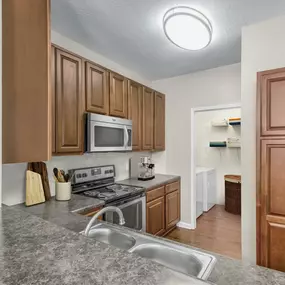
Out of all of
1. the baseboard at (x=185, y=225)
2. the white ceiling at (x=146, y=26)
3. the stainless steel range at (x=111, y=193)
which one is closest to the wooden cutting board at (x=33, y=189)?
the stainless steel range at (x=111, y=193)

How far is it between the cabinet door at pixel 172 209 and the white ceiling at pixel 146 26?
201cm

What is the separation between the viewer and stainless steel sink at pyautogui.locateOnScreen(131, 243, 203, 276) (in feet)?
3.34

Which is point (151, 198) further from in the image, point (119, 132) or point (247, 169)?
point (247, 169)

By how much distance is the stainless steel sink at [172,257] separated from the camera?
40.1 inches

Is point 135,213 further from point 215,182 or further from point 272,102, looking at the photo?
point 215,182

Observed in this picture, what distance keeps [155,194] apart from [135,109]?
121 cm

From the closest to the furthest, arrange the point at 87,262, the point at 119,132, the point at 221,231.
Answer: the point at 87,262
the point at 119,132
the point at 221,231

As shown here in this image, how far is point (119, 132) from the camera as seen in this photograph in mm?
2553

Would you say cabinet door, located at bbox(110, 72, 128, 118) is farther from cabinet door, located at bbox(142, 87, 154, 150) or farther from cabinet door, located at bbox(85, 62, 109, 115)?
cabinet door, located at bbox(142, 87, 154, 150)

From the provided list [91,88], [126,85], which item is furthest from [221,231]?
[91,88]

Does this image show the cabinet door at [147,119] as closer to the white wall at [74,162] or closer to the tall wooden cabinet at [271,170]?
the white wall at [74,162]

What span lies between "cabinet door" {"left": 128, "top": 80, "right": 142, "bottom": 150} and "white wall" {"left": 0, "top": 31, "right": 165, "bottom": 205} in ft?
1.26

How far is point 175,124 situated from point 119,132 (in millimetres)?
1393

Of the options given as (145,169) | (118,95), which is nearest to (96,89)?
(118,95)
